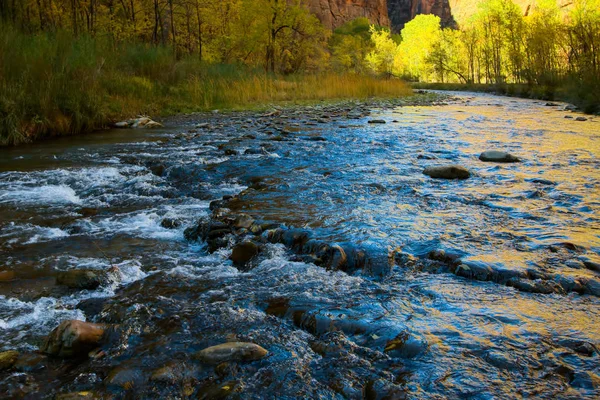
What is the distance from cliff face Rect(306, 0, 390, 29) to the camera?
265 ft

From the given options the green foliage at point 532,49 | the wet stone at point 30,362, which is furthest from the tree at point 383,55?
the wet stone at point 30,362

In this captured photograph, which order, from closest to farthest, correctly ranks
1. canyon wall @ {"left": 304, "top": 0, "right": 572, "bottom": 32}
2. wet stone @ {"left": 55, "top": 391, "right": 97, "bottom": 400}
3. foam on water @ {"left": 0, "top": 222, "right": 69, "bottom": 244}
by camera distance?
wet stone @ {"left": 55, "top": 391, "right": 97, "bottom": 400} → foam on water @ {"left": 0, "top": 222, "right": 69, "bottom": 244} → canyon wall @ {"left": 304, "top": 0, "right": 572, "bottom": 32}

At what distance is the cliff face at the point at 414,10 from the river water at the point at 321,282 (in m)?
119

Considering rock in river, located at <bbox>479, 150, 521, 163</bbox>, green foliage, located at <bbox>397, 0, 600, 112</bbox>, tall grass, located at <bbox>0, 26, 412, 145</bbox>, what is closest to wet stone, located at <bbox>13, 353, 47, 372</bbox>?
rock in river, located at <bbox>479, 150, 521, 163</bbox>

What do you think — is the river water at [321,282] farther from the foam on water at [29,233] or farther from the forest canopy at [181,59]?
the forest canopy at [181,59]

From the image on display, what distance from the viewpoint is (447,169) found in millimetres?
5645

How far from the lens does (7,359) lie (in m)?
2.02

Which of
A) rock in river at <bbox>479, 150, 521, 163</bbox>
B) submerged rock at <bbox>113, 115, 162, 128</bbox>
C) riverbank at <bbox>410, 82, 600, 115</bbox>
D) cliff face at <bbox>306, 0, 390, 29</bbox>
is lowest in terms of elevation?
rock in river at <bbox>479, 150, 521, 163</bbox>

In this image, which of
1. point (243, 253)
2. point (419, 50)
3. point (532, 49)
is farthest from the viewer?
point (419, 50)

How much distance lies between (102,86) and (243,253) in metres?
9.42

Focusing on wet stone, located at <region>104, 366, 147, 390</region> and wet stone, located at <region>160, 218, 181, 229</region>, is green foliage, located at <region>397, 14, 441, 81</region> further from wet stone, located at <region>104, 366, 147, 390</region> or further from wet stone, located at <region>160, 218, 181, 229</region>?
wet stone, located at <region>104, 366, 147, 390</region>

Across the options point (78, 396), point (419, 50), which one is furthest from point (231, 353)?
point (419, 50)

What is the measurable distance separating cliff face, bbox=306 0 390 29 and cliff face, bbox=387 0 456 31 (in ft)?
43.7

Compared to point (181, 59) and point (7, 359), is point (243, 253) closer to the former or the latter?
point (7, 359)
